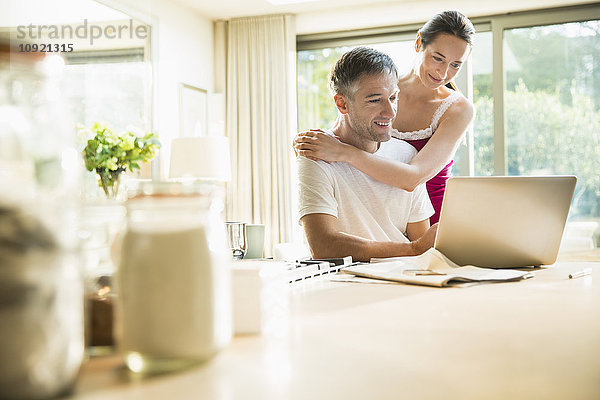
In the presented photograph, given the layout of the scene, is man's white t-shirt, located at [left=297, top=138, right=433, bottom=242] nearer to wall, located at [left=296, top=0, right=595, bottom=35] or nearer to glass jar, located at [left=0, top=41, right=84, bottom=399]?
glass jar, located at [left=0, top=41, right=84, bottom=399]

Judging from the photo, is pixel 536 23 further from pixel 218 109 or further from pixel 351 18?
pixel 218 109

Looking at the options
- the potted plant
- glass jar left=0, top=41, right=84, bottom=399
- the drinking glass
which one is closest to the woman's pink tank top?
the potted plant

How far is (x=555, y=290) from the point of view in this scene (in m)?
1.10

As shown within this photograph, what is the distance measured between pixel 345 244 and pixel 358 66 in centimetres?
65

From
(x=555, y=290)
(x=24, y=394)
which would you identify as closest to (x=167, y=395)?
(x=24, y=394)

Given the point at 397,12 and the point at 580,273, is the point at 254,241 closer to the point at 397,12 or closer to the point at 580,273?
the point at 397,12

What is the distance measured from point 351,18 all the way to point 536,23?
1571 millimetres

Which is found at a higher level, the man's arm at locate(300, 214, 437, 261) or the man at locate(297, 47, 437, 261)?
the man at locate(297, 47, 437, 261)

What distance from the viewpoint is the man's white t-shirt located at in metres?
2.15

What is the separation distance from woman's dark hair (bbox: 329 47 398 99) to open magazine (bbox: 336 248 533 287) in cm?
91

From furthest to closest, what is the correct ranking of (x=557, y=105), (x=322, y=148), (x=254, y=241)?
(x=557, y=105)
(x=254, y=241)
(x=322, y=148)

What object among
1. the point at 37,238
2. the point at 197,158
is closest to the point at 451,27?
the point at 37,238

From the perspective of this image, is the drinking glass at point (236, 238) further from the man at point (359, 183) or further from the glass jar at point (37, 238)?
the glass jar at point (37, 238)

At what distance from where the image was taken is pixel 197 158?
15.3ft
